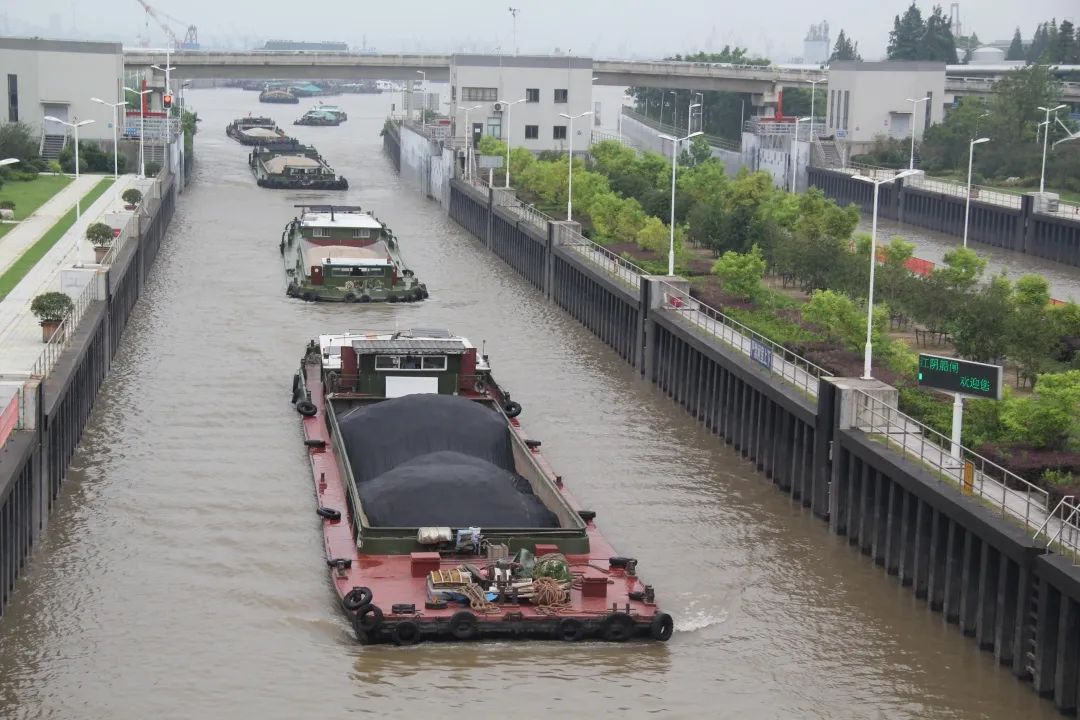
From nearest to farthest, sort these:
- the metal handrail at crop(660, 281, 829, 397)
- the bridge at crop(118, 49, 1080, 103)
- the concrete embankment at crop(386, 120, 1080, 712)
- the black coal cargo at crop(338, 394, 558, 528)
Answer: the concrete embankment at crop(386, 120, 1080, 712) → the black coal cargo at crop(338, 394, 558, 528) → the metal handrail at crop(660, 281, 829, 397) → the bridge at crop(118, 49, 1080, 103)

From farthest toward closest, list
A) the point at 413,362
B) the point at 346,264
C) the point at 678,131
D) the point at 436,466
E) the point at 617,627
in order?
the point at 678,131
the point at 346,264
the point at 413,362
the point at 436,466
the point at 617,627

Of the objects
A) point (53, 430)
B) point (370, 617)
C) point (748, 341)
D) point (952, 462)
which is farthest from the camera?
point (748, 341)

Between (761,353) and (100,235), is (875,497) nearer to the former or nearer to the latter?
(761,353)

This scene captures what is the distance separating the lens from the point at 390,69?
139m

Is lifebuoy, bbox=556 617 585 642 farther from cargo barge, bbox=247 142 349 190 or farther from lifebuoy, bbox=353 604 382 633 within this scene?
cargo barge, bbox=247 142 349 190

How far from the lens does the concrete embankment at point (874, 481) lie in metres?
29.7

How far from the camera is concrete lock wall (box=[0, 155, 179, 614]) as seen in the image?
33719mm

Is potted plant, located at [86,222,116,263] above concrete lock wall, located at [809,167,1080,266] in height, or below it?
above

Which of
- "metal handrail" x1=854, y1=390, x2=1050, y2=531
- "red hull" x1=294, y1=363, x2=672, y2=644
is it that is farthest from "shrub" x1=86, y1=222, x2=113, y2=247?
"metal handrail" x1=854, y1=390, x2=1050, y2=531

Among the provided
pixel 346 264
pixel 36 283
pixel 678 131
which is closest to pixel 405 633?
pixel 36 283

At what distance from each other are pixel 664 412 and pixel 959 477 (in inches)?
698

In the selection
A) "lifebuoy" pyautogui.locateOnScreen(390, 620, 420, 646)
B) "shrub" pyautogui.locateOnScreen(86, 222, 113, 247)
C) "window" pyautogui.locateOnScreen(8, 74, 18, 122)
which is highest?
"window" pyautogui.locateOnScreen(8, 74, 18, 122)

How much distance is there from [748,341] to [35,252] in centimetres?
2927

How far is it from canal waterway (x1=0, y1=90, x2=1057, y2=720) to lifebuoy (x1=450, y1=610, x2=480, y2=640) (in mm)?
328
